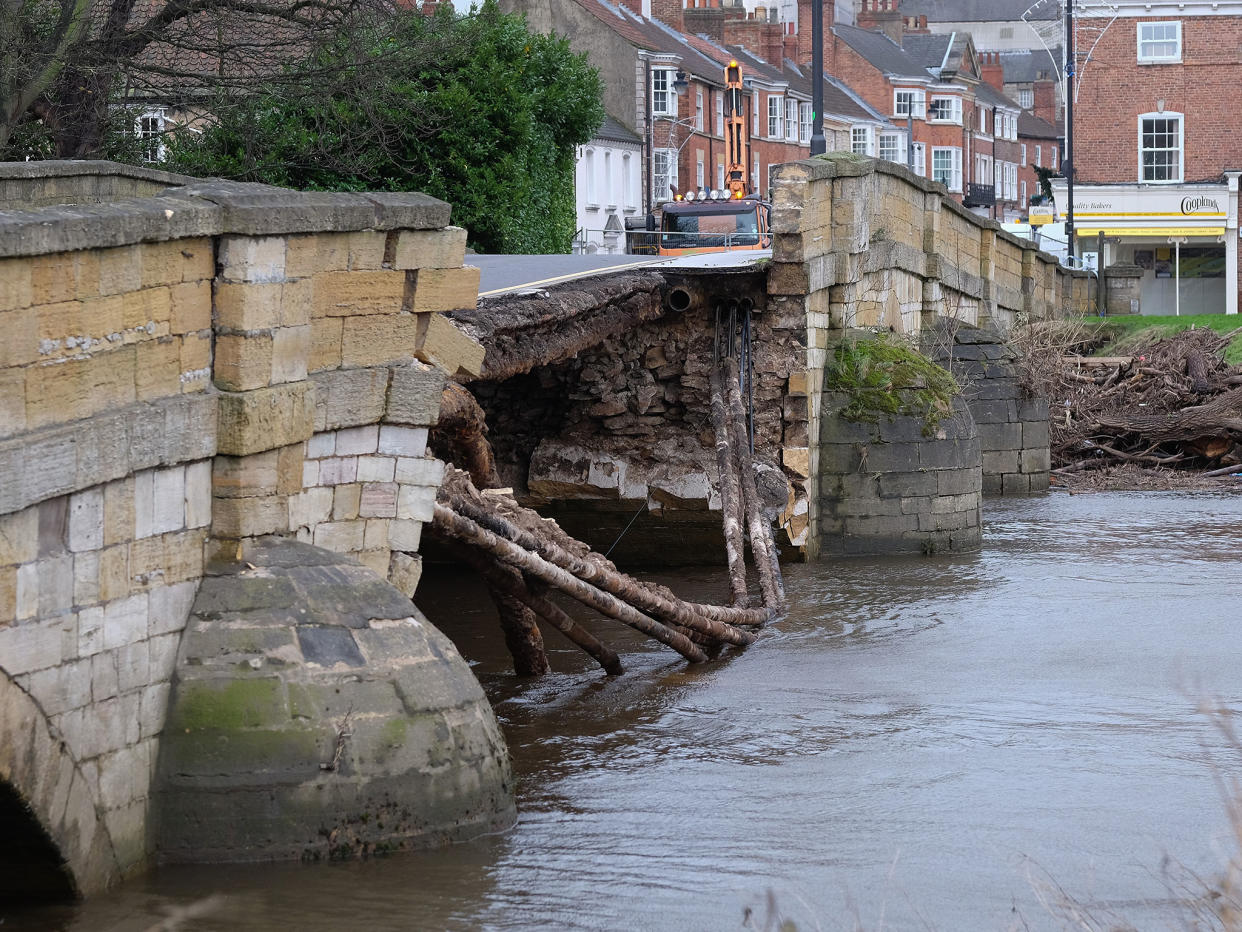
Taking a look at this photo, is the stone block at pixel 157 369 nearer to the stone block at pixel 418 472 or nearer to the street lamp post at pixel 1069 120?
the stone block at pixel 418 472

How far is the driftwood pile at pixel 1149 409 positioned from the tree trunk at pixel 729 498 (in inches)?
318

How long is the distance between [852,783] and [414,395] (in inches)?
120

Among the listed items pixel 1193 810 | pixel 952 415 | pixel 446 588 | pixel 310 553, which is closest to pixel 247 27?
pixel 446 588

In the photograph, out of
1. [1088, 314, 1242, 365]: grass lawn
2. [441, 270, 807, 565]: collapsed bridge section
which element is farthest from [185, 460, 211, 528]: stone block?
[1088, 314, 1242, 365]: grass lawn

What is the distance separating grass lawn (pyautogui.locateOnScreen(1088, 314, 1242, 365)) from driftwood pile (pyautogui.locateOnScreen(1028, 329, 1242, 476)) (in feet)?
2.54

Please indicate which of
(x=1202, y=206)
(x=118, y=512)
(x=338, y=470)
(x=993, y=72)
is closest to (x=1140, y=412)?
(x=338, y=470)

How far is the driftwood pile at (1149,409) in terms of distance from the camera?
25203mm

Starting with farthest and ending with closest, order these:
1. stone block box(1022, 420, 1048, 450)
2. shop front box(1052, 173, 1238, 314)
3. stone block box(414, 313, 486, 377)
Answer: shop front box(1052, 173, 1238, 314), stone block box(1022, 420, 1048, 450), stone block box(414, 313, 486, 377)

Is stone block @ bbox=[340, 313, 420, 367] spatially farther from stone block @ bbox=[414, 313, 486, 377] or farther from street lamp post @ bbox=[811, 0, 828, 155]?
street lamp post @ bbox=[811, 0, 828, 155]

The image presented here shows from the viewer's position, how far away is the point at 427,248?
9.10 m

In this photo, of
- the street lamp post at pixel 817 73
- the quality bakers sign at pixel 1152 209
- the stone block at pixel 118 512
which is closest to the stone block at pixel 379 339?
the stone block at pixel 118 512

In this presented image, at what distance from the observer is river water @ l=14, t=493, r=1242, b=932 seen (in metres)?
7.38

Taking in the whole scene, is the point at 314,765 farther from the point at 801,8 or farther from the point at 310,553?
the point at 801,8

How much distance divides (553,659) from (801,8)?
57.2 m
